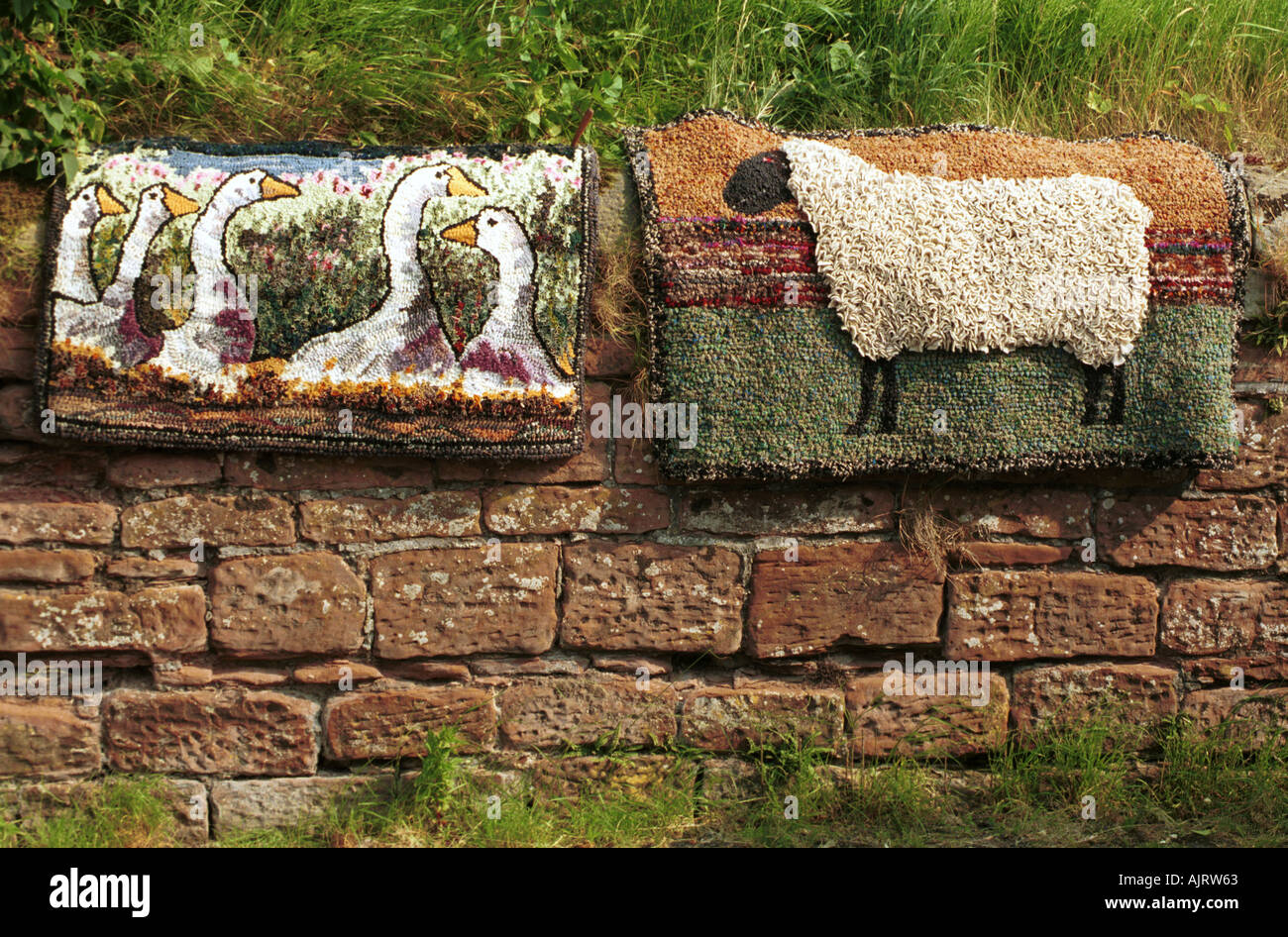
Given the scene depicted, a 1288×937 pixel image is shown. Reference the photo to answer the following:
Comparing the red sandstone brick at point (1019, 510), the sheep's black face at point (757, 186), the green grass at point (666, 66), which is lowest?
the red sandstone brick at point (1019, 510)

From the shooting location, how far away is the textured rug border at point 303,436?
248 centimetres

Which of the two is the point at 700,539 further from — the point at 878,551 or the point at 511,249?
the point at 511,249

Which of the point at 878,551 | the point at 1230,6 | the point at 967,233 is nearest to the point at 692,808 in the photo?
the point at 878,551

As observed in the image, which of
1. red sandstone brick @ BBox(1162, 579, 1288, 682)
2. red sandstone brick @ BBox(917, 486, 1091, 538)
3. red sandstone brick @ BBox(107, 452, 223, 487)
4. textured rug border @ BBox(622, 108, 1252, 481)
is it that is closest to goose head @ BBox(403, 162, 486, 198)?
textured rug border @ BBox(622, 108, 1252, 481)

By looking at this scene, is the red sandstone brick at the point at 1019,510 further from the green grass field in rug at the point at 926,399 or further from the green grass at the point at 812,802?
the green grass at the point at 812,802

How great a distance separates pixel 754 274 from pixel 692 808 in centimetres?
147

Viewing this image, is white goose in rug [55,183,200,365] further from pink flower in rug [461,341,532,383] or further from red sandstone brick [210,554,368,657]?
pink flower in rug [461,341,532,383]

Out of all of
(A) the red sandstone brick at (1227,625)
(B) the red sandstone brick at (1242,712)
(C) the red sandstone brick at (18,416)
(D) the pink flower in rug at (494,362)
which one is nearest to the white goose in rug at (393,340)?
(D) the pink flower in rug at (494,362)

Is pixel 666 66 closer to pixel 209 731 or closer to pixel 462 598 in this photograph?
pixel 462 598

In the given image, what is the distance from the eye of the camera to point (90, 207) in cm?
252

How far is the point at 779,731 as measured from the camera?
273 centimetres

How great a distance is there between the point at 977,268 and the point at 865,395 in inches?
17.4

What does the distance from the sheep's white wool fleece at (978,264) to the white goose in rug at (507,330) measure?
76 cm

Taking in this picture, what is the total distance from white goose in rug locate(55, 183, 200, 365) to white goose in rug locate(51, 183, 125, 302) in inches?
1.4
